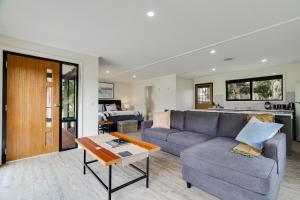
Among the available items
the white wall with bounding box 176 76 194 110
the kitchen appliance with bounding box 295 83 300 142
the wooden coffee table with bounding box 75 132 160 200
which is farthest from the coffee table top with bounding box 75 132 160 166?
the white wall with bounding box 176 76 194 110

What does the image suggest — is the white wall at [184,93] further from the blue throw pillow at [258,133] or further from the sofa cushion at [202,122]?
the blue throw pillow at [258,133]

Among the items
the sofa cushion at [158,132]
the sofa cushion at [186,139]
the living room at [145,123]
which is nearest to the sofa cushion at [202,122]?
the living room at [145,123]

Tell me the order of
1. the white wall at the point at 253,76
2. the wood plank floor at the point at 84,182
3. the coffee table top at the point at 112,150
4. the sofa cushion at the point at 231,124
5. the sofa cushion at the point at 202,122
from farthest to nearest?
the white wall at the point at 253,76 < the sofa cushion at the point at 202,122 < the sofa cushion at the point at 231,124 < the wood plank floor at the point at 84,182 < the coffee table top at the point at 112,150

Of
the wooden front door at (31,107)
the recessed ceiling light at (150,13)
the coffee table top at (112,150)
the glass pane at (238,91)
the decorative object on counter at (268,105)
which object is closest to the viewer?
the coffee table top at (112,150)

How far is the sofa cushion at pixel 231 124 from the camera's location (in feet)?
8.92

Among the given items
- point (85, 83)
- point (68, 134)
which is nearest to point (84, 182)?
point (68, 134)

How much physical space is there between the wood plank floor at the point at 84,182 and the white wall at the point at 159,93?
4364 millimetres

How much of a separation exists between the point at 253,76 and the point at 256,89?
0.50 meters

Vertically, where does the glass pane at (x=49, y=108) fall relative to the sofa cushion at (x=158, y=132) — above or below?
above

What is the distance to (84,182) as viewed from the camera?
2137 millimetres

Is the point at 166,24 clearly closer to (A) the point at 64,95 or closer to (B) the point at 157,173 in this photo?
(B) the point at 157,173

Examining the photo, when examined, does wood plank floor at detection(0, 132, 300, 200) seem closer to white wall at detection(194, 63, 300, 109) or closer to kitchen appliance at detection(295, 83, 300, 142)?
kitchen appliance at detection(295, 83, 300, 142)

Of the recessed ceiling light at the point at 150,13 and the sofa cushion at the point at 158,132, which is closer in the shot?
the recessed ceiling light at the point at 150,13

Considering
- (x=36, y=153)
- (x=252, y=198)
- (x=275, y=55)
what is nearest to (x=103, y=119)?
(x=36, y=153)
